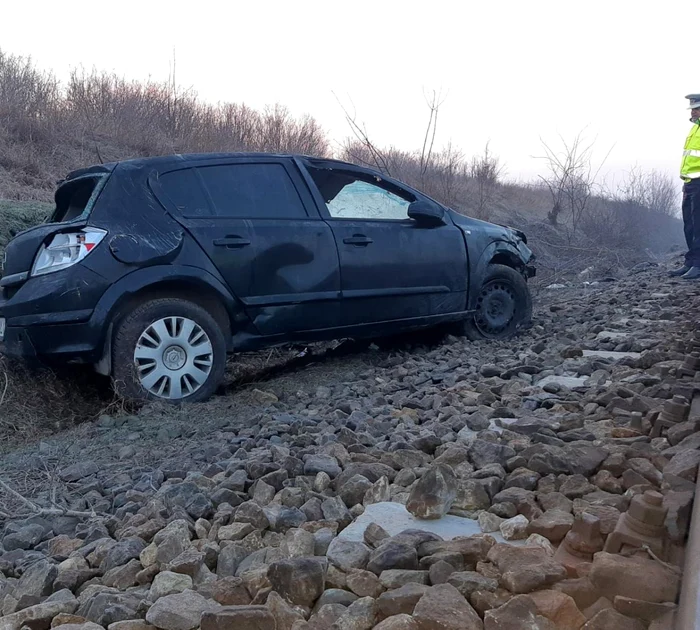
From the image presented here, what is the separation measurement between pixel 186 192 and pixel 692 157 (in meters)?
8.41

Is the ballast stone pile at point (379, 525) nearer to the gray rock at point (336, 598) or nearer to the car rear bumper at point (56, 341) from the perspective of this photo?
the gray rock at point (336, 598)

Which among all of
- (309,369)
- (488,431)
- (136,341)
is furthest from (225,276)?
(488,431)

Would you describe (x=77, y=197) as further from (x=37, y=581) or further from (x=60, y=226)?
(x=37, y=581)

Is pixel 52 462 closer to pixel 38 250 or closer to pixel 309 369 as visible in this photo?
pixel 38 250

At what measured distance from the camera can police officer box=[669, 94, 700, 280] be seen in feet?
35.1

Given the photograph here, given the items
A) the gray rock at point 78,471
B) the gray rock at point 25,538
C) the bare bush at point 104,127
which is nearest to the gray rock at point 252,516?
the gray rock at point 25,538

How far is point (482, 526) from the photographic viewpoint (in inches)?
93.0

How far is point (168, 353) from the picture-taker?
4.83m

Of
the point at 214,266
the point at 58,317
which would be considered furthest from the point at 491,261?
the point at 58,317

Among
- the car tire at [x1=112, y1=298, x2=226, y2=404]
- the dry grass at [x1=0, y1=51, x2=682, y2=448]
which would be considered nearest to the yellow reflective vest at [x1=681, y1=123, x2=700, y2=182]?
the dry grass at [x1=0, y1=51, x2=682, y2=448]

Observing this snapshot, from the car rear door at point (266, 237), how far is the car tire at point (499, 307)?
1651 millimetres

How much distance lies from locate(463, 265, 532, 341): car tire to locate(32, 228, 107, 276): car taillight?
129 inches

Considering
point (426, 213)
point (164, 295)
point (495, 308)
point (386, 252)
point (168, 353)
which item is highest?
point (426, 213)

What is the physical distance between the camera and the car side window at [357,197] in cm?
577
